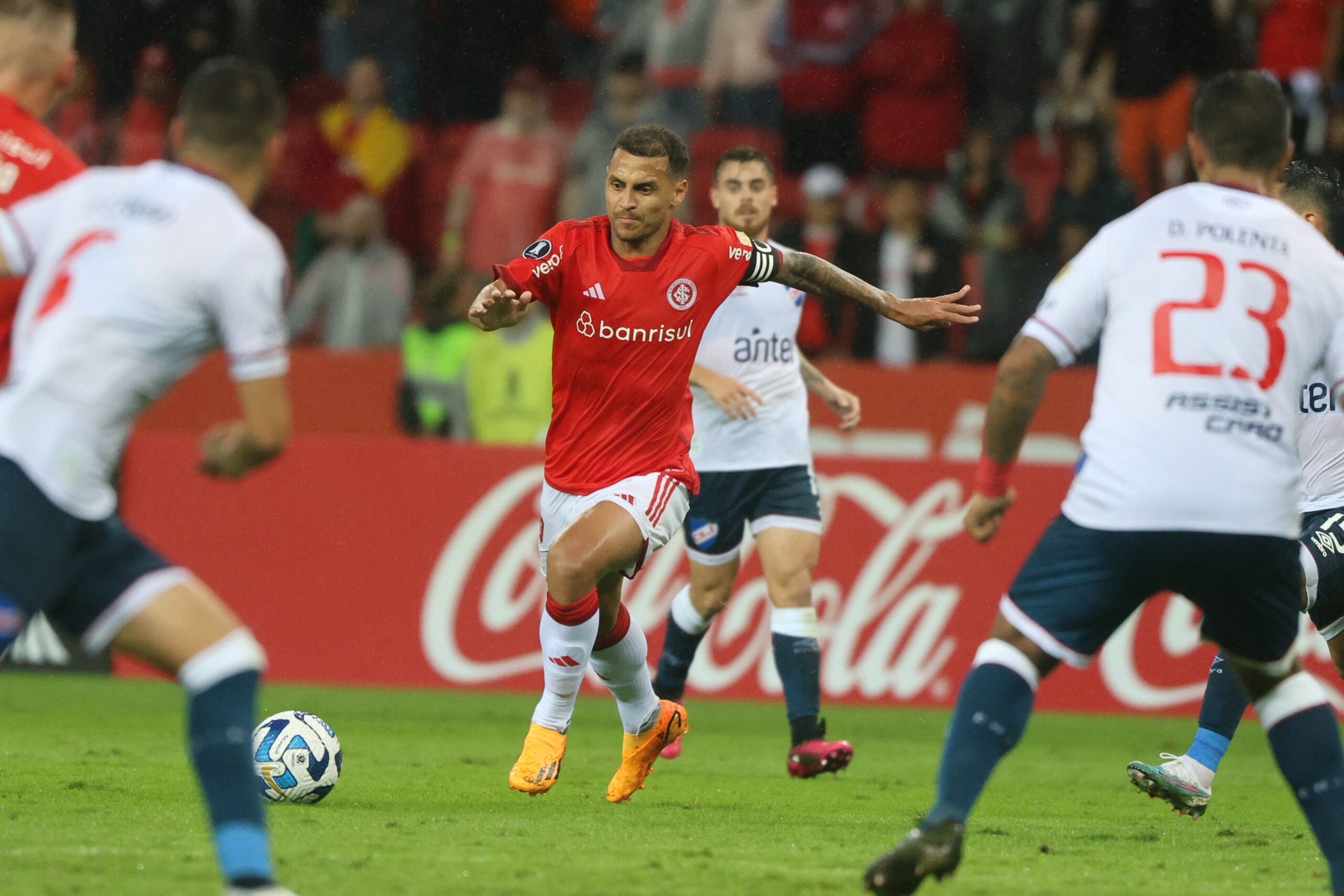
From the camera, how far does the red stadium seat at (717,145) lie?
1506 cm

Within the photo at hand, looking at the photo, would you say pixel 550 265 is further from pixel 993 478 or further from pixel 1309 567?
pixel 1309 567

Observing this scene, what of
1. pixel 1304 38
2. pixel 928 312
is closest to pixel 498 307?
pixel 928 312

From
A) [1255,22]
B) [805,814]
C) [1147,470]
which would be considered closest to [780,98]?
[1255,22]

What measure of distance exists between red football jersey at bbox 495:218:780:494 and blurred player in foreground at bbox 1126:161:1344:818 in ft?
7.57

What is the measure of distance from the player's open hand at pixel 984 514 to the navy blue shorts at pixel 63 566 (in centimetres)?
213

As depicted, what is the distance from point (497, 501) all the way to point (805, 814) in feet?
17.0

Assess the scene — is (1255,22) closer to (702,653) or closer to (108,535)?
(702,653)

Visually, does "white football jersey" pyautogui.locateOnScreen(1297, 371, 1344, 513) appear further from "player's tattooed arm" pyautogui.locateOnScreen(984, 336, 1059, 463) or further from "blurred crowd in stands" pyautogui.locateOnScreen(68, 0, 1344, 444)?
"blurred crowd in stands" pyautogui.locateOnScreen(68, 0, 1344, 444)

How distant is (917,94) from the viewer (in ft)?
49.8

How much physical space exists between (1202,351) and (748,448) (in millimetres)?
4356

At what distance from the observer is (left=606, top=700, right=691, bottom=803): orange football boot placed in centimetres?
717

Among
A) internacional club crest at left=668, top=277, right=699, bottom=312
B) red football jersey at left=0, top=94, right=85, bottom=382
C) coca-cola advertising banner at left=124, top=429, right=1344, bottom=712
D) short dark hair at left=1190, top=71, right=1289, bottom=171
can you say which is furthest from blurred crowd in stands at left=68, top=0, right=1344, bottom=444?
short dark hair at left=1190, top=71, right=1289, bottom=171

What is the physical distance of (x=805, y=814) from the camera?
6996 millimetres

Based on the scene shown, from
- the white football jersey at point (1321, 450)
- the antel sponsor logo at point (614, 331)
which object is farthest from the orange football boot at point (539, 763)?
the white football jersey at point (1321, 450)
